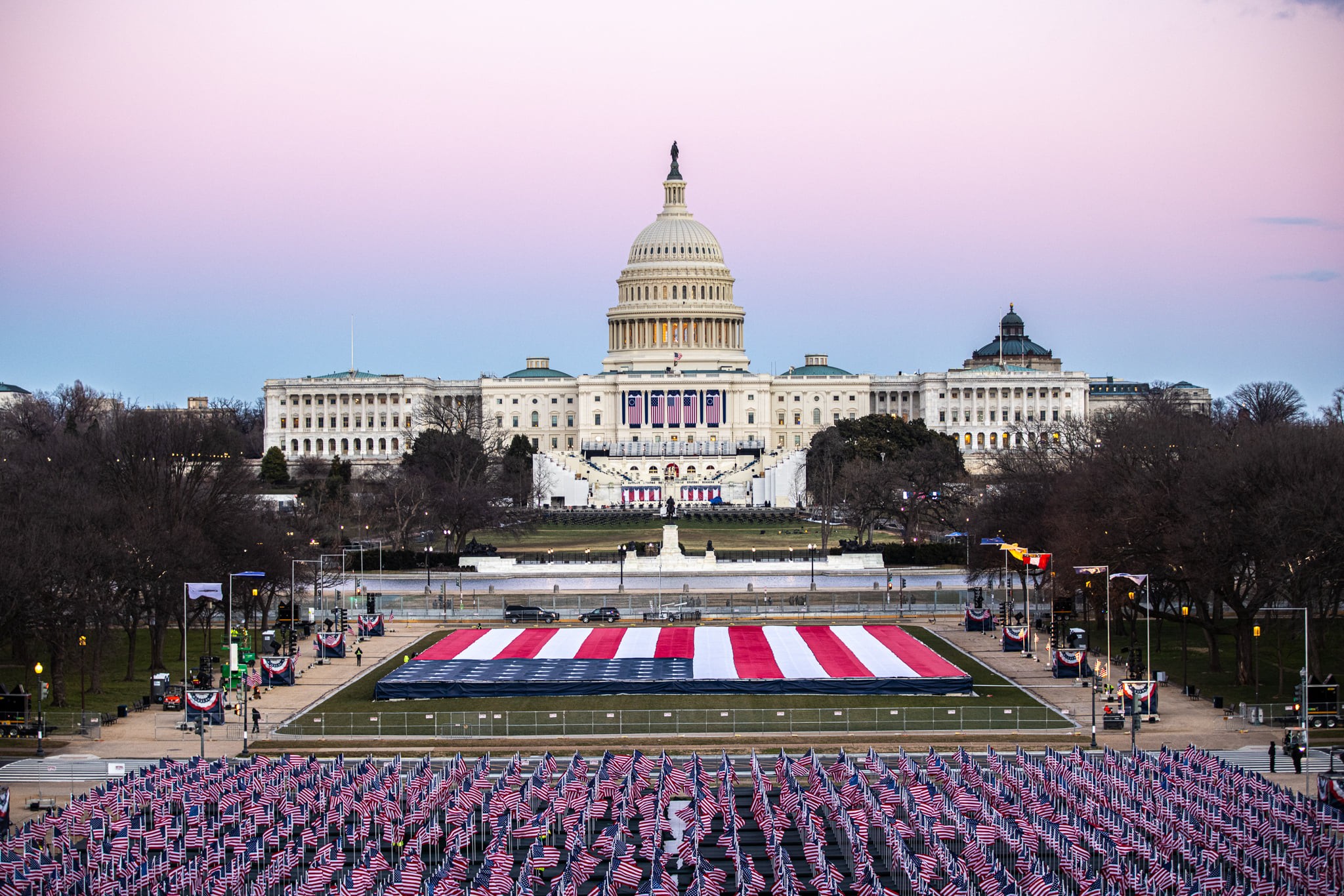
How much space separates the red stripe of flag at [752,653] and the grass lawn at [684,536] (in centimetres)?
3287

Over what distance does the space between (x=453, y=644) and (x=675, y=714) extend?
20459 mm

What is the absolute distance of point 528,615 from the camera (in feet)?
256

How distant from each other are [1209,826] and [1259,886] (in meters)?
3.35

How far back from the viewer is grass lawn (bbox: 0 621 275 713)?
56.9 meters

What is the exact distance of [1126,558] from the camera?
6394cm

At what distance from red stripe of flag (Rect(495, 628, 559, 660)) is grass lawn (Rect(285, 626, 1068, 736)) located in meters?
8.05

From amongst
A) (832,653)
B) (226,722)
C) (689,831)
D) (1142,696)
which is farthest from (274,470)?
(689,831)

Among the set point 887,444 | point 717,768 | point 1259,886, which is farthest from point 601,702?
point 887,444

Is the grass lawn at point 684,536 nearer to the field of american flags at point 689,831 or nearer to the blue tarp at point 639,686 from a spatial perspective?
the blue tarp at point 639,686

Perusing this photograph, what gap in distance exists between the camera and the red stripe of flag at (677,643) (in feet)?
211

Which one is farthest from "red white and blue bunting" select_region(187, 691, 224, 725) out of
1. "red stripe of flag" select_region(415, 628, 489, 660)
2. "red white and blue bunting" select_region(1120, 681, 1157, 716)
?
"red white and blue bunting" select_region(1120, 681, 1157, 716)

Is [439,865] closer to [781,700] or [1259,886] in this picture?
[1259,886]

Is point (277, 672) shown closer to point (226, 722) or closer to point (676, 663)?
point (226, 722)

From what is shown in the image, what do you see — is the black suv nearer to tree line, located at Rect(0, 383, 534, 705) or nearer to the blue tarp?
tree line, located at Rect(0, 383, 534, 705)
